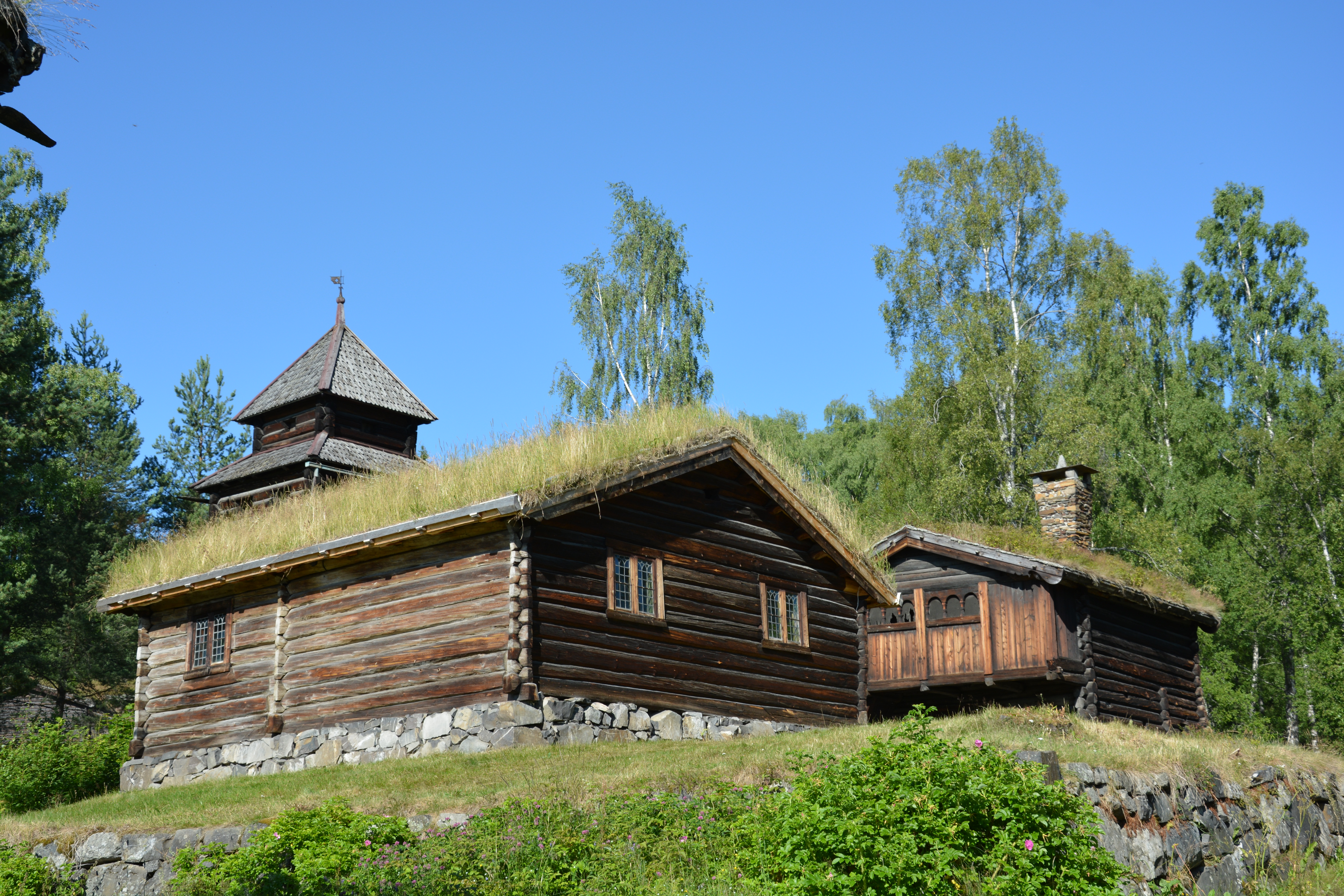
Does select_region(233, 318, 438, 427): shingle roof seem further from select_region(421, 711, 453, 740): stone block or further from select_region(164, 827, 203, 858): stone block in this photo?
select_region(164, 827, 203, 858): stone block

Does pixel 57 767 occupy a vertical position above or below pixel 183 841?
above

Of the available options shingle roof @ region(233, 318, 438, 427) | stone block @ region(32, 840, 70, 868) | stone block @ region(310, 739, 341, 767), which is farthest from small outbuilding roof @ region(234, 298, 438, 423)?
stone block @ region(32, 840, 70, 868)

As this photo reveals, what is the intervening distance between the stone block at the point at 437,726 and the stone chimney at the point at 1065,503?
15.9 m

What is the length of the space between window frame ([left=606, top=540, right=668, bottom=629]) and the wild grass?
210cm

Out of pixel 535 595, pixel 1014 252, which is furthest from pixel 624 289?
pixel 535 595

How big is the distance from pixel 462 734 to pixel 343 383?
16.2 meters

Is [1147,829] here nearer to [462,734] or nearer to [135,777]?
[462,734]

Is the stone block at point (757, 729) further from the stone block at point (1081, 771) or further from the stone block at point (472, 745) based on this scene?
the stone block at point (1081, 771)

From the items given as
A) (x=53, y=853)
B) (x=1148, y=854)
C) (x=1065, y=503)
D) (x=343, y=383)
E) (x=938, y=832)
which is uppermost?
(x=343, y=383)

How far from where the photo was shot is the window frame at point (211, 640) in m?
19.8

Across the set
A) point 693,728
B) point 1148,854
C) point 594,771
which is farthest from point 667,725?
point 1148,854

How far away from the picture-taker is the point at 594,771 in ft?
42.3

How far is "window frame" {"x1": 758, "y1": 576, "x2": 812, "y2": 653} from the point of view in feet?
65.3

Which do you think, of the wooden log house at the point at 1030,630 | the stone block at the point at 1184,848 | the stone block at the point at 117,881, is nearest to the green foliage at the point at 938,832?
the stone block at the point at 1184,848
